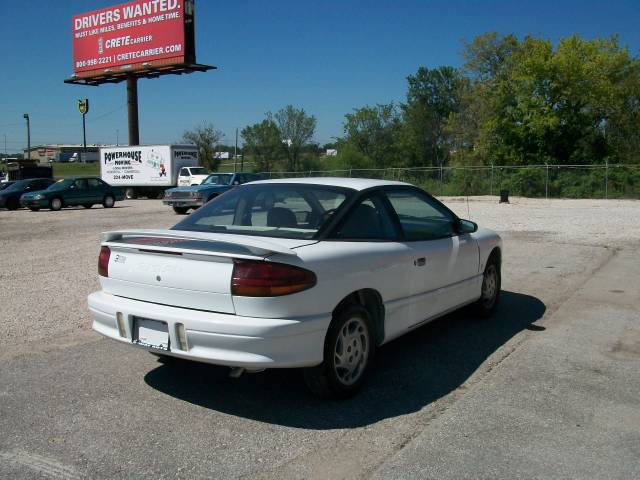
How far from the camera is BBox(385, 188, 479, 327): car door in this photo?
509cm

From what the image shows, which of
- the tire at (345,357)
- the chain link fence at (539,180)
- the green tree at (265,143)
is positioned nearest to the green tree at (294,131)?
the green tree at (265,143)

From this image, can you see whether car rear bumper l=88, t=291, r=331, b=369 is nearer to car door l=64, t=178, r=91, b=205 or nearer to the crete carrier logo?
car door l=64, t=178, r=91, b=205

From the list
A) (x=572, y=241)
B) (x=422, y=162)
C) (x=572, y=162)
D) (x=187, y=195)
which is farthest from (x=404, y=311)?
(x=422, y=162)

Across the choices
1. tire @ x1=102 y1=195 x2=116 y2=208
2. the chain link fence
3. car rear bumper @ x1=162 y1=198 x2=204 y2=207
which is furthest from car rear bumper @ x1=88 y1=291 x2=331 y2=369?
the chain link fence

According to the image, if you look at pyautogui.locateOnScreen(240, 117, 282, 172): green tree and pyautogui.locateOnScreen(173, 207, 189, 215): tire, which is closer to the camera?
pyautogui.locateOnScreen(173, 207, 189, 215): tire

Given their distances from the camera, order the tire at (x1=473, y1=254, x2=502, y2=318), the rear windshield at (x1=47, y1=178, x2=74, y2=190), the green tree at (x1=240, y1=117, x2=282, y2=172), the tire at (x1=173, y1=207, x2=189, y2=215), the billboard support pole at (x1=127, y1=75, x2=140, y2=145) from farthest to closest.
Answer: the green tree at (x1=240, y1=117, x2=282, y2=172)
the billboard support pole at (x1=127, y1=75, x2=140, y2=145)
the rear windshield at (x1=47, y1=178, x2=74, y2=190)
the tire at (x1=173, y1=207, x2=189, y2=215)
the tire at (x1=473, y1=254, x2=502, y2=318)

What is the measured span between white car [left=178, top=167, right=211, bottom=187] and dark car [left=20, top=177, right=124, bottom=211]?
722cm

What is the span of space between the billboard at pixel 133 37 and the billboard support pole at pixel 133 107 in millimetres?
1376

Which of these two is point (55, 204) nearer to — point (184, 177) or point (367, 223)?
point (184, 177)

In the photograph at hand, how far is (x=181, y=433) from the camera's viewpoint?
12.4ft

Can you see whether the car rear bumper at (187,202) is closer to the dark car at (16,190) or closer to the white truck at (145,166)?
the dark car at (16,190)

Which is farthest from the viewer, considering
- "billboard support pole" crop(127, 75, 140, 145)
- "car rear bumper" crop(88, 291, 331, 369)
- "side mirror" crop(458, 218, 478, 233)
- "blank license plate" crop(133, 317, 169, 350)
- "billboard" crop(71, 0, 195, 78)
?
"billboard support pole" crop(127, 75, 140, 145)

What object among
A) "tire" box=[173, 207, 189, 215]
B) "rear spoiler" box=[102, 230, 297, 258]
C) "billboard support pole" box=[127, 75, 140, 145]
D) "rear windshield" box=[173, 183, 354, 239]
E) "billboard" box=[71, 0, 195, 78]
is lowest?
"tire" box=[173, 207, 189, 215]

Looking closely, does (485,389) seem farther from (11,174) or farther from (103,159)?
(11,174)
